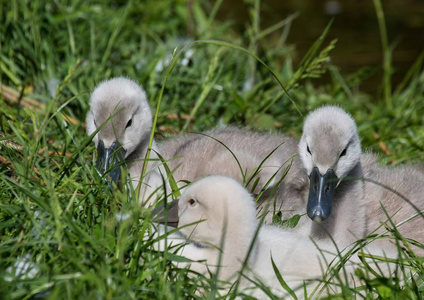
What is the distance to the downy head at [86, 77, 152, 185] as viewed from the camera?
4.07 m

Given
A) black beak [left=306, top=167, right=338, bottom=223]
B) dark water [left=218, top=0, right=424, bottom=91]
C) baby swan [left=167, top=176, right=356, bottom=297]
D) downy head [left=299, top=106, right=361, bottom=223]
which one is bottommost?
baby swan [left=167, top=176, right=356, bottom=297]

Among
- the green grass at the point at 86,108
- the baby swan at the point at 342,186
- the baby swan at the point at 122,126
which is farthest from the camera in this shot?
the baby swan at the point at 122,126

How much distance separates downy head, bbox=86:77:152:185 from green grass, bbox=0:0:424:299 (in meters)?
0.14

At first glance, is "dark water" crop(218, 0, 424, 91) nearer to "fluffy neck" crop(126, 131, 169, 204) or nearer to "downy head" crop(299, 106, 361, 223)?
"fluffy neck" crop(126, 131, 169, 204)

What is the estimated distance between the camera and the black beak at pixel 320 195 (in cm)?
367

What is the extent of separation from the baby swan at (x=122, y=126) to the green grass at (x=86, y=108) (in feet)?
0.44

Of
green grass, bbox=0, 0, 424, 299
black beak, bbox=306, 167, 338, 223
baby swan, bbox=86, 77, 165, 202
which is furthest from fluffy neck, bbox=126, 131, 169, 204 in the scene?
black beak, bbox=306, 167, 338, 223

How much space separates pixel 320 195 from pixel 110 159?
1037 millimetres

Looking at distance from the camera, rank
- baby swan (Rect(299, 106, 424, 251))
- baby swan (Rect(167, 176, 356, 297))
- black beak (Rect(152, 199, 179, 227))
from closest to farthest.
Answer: baby swan (Rect(167, 176, 356, 297)) → black beak (Rect(152, 199, 179, 227)) → baby swan (Rect(299, 106, 424, 251))

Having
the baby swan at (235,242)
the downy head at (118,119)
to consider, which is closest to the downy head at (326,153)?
the baby swan at (235,242)

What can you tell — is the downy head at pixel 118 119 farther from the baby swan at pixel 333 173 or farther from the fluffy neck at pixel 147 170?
the baby swan at pixel 333 173

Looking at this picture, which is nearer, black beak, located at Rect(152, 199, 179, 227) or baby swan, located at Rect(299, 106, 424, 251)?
black beak, located at Rect(152, 199, 179, 227)

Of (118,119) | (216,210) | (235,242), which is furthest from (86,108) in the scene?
(235,242)

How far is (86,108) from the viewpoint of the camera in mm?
4891
